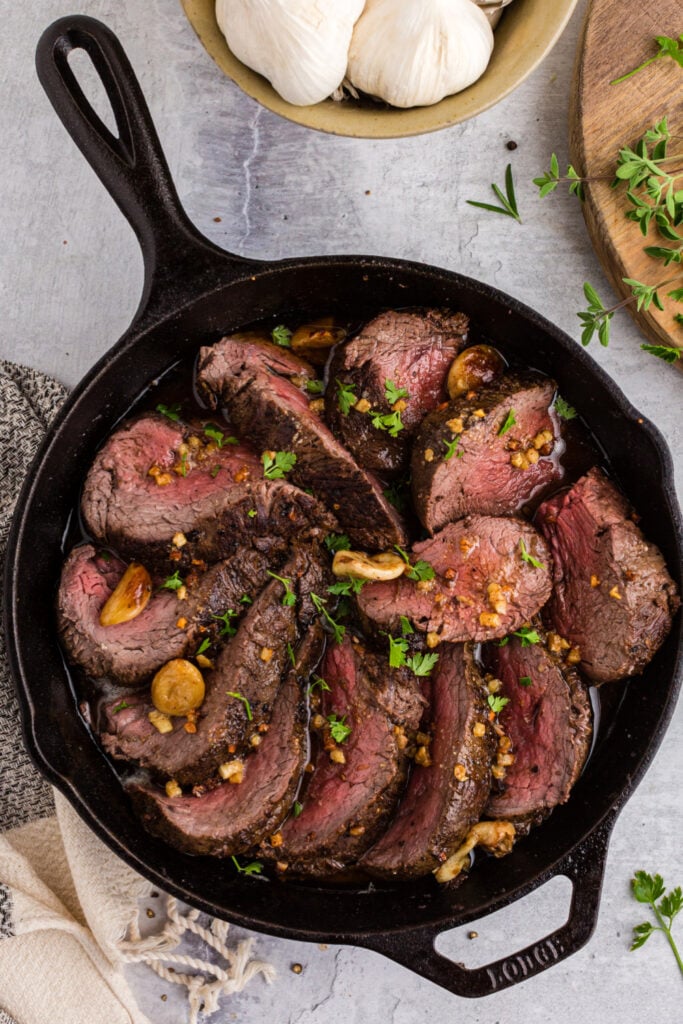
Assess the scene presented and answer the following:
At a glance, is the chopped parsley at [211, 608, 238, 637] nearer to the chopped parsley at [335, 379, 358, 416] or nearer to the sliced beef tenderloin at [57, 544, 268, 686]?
the sliced beef tenderloin at [57, 544, 268, 686]

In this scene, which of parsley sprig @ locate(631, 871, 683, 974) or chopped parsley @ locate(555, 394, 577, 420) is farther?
parsley sprig @ locate(631, 871, 683, 974)

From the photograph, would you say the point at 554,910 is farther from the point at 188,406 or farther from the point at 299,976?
the point at 188,406

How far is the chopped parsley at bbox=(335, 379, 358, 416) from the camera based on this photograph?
2469 millimetres

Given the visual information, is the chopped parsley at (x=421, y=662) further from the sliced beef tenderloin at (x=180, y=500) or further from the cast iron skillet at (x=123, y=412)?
the cast iron skillet at (x=123, y=412)

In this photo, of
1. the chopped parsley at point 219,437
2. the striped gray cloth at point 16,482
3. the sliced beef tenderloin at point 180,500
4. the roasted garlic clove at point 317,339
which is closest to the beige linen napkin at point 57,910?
the striped gray cloth at point 16,482

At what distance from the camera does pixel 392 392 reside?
96.3 inches

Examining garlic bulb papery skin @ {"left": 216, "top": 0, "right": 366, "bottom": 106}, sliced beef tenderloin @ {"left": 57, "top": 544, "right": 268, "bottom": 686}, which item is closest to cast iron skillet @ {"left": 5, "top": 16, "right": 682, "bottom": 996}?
sliced beef tenderloin @ {"left": 57, "top": 544, "right": 268, "bottom": 686}

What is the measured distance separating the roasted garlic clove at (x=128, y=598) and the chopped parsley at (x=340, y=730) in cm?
62

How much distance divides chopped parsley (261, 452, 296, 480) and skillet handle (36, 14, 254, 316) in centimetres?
48

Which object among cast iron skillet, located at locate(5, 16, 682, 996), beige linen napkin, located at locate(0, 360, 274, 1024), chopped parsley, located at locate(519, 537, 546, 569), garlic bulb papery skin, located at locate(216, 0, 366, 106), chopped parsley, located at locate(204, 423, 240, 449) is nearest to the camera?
garlic bulb papery skin, located at locate(216, 0, 366, 106)

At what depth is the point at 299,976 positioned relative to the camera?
290 centimetres

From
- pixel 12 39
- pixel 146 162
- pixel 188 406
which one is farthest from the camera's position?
pixel 12 39

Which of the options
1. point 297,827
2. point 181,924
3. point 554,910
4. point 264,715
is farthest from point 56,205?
point 554,910

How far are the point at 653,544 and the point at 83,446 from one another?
1623mm
